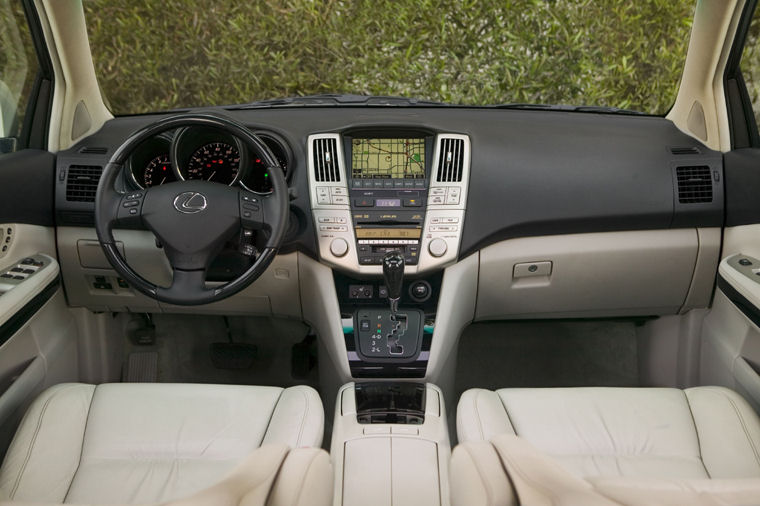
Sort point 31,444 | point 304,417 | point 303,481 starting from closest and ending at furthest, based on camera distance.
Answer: point 303,481 → point 31,444 → point 304,417

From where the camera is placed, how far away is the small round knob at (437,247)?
6.73 feet

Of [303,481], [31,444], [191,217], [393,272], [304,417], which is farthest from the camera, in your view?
[393,272]

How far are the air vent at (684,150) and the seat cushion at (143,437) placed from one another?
140 cm

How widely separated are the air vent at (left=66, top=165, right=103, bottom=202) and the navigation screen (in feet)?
2.78

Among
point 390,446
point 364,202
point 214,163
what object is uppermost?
point 214,163

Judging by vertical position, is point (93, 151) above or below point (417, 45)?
below

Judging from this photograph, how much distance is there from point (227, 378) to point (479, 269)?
47.7 inches

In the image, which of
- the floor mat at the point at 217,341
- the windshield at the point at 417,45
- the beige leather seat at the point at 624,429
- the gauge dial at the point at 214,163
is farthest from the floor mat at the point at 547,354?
the windshield at the point at 417,45

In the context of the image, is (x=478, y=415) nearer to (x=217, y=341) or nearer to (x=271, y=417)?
(x=271, y=417)

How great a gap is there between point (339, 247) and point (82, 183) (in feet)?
2.88

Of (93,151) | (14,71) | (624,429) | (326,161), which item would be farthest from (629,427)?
(14,71)

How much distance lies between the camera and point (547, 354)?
2.81m

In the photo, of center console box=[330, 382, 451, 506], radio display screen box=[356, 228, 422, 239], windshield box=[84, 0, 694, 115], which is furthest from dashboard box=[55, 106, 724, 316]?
windshield box=[84, 0, 694, 115]

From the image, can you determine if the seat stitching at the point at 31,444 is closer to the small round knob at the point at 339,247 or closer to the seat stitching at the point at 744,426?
the small round knob at the point at 339,247
